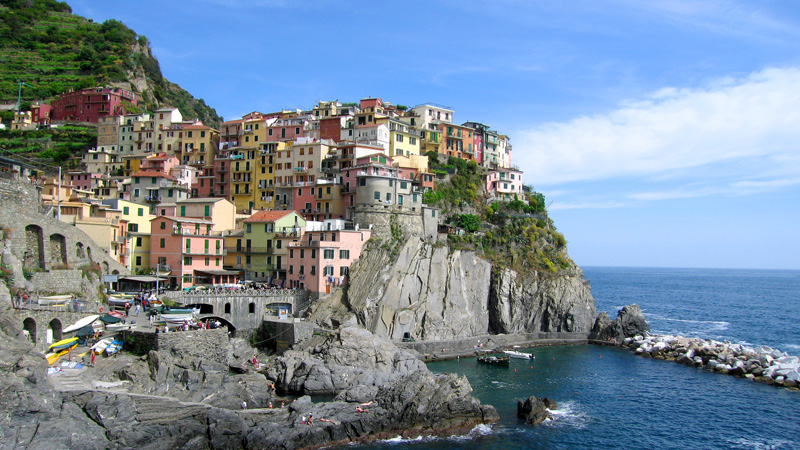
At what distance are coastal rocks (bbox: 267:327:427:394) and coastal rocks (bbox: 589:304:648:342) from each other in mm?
29400

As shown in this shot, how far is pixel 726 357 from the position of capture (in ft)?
186

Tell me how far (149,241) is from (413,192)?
27.6 metres

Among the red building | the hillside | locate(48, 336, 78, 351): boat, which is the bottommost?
locate(48, 336, 78, 351): boat

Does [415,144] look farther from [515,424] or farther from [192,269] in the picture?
[515,424]

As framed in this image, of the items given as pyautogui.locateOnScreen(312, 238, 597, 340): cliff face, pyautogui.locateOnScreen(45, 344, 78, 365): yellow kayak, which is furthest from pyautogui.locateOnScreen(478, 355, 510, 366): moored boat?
pyautogui.locateOnScreen(45, 344, 78, 365): yellow kayak

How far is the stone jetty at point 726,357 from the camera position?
5103cm

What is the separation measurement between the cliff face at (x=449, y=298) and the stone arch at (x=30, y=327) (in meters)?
23.5

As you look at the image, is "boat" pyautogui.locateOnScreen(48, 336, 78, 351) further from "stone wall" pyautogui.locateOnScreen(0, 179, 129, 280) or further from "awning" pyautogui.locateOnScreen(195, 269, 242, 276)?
"awning" pyautogui.locateOnScreen(195, 269, 242, 276)

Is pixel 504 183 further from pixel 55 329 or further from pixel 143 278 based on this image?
pixel 55 329

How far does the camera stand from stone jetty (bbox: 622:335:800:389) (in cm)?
5103

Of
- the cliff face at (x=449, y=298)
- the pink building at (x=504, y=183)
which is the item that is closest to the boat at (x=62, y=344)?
the cliff face at (x=449, y=298)

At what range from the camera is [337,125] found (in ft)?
254

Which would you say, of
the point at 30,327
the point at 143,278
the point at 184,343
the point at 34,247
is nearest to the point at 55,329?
the point at 30,327

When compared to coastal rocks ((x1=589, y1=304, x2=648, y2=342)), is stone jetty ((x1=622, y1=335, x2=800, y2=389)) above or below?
below
